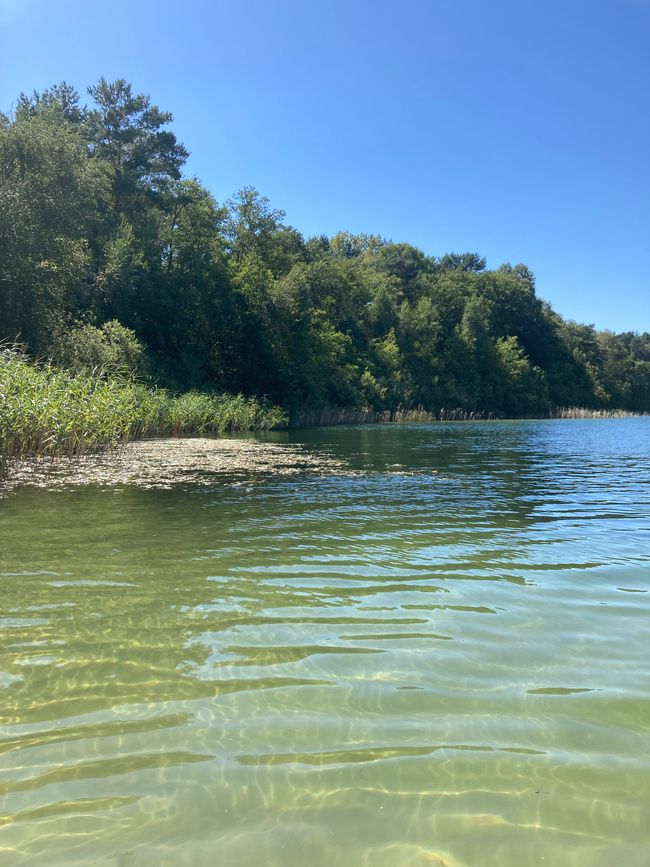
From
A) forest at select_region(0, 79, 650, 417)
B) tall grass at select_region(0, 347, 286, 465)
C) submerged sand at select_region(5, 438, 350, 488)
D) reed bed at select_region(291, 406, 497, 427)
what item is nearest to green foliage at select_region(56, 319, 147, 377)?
forest at select_region(0, 79, 650, 417)

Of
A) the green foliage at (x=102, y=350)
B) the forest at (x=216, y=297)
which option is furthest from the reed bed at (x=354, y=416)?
the green foliage at (x=102, y=350)

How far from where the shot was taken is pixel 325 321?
57188mm

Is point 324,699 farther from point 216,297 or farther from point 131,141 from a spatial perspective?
point 131,141

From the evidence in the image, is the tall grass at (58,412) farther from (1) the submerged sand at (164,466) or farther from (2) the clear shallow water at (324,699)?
(2) the clear shallow water at (324,699)

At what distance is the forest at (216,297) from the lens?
97.4 ft

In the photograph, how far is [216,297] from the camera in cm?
4516

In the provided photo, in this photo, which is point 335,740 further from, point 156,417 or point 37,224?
point 37,224

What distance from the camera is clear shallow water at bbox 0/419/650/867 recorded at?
224cm

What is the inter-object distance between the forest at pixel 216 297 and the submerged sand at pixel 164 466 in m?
4.10

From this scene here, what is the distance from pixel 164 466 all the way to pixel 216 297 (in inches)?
1284

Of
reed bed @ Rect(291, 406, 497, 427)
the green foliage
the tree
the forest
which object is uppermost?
the tree

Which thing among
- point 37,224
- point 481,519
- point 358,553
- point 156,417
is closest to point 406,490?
point 481,519

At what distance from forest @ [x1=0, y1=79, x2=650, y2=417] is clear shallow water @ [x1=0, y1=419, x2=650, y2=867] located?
606 inches

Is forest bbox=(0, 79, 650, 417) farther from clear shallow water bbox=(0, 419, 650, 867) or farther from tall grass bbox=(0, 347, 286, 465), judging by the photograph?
clear shallow water bbox=(0, 419, 650, 867)
